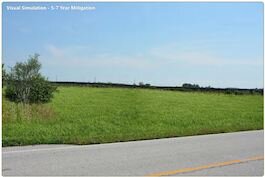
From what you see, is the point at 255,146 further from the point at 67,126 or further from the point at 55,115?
the point at 55,115

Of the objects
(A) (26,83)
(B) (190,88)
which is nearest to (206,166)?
(A) (26,83)

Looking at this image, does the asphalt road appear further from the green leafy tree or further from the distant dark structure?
the distant dark structure

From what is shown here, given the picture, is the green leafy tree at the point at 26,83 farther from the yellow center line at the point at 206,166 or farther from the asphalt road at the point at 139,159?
the yellow center line at the point at 206,166

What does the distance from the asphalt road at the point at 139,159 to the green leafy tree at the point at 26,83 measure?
8.12m

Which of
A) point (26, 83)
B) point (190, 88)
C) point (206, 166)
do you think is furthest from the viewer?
point (190, 88)

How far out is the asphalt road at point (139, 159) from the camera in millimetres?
7668

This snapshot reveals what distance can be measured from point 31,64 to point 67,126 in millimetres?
3785

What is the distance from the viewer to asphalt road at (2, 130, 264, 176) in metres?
7.67

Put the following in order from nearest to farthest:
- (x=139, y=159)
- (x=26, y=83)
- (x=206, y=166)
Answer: (x=206, y=166) → (x=139, y=159) → (x=26, y=83)

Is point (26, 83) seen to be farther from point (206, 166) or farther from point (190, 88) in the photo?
point (190, 88)

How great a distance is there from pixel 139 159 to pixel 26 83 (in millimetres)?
11459

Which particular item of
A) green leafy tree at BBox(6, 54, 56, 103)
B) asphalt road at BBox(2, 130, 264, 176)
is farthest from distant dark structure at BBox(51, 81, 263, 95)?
asphalt road at BBox(2, 130, 264, 176)

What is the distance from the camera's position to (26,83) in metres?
19.2

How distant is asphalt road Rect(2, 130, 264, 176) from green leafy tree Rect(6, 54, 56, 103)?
812 cm
